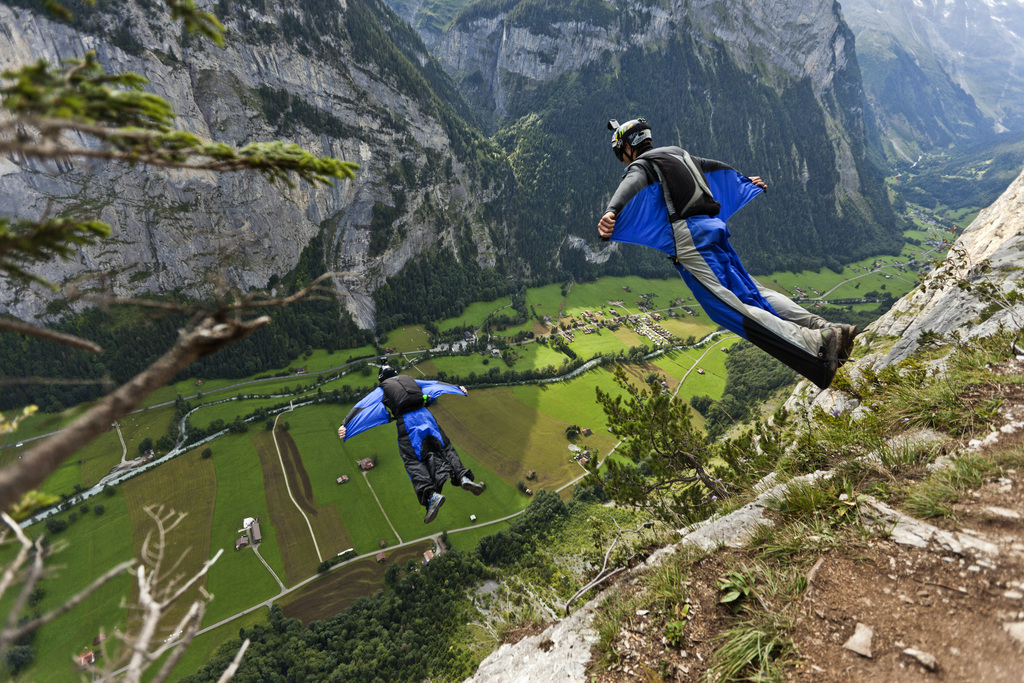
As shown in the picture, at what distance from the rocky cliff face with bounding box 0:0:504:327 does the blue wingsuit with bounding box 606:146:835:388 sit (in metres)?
74.6

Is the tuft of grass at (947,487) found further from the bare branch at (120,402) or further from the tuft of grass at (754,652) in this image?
the bare branch at (120,402)

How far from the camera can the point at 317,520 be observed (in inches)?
2009

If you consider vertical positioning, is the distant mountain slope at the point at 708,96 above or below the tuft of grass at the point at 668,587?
above

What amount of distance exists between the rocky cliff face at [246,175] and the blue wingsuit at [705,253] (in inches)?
2938

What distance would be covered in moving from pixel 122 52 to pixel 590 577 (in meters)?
117

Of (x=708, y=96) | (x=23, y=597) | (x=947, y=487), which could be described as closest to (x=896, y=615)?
(x=947, y=487)

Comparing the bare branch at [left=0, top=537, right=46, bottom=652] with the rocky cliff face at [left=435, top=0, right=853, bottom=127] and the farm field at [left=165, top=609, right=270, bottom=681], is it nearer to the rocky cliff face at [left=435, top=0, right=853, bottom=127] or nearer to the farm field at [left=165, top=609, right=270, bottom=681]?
the farm field at [left=165, top=609, right=270, bottom=681]

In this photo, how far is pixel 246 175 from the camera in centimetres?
9019

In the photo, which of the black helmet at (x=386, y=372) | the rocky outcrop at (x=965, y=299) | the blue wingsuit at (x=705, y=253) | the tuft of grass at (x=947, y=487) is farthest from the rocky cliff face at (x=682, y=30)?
the tuft of grass at (x=947, y=487)

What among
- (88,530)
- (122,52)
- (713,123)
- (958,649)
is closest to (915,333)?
(958,649)

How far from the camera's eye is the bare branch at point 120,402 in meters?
3.55

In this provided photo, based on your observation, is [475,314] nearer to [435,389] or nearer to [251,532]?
[251,532]

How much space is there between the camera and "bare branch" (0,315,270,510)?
3547mm

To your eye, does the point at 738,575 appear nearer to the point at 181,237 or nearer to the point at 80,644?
the point at 80,644
